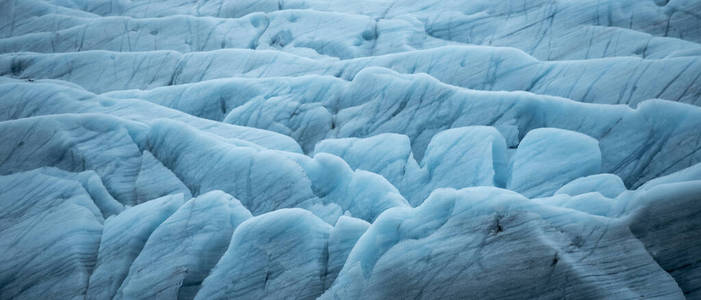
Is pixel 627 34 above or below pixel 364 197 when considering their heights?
above

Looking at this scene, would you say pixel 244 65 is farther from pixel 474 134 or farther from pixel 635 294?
pixel 635 294

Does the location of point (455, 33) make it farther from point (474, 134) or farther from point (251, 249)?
point (251, 249)

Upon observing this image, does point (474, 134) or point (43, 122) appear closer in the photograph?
point (474, 134)

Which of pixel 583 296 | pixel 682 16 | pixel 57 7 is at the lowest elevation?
pixel 57 7

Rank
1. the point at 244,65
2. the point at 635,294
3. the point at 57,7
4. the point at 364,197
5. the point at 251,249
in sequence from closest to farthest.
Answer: the point at 635,294
the point at 251,249
the point at 364,197
the point at 244,65
the point at 57,7

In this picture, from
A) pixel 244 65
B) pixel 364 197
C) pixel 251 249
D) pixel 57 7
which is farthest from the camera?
pixel 57 7

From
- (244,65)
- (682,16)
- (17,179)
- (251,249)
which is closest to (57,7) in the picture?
(244,65)
